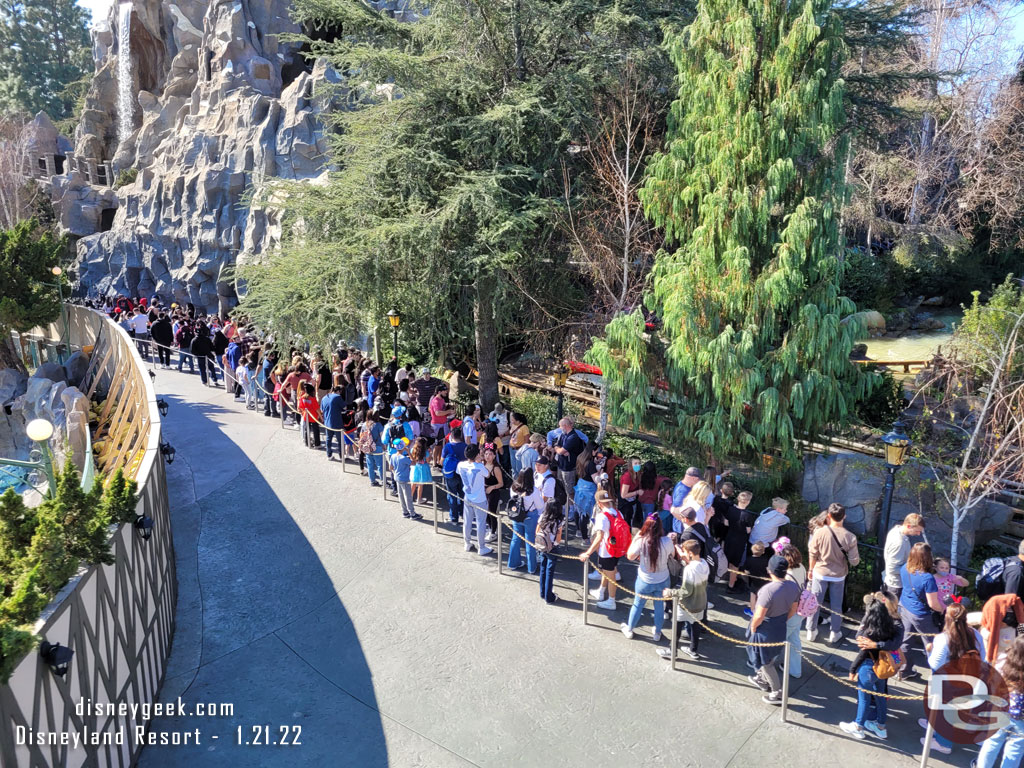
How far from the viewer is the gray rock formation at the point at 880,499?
10.8 meters

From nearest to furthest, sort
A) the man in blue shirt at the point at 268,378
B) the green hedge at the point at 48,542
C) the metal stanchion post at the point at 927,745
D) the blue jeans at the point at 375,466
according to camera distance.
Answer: the green hedge at the point at 48,542 → the metal stanchion post at the point at 927,745 → the blue jeans at the point at 375,466 → the man in blue shirt at the point at 268,378

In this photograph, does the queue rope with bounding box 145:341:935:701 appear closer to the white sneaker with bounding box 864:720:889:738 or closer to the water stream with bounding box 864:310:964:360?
the white sneaker with bounding box 864:720:889:738

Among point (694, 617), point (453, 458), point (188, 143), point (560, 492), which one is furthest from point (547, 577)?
point (188, 143)

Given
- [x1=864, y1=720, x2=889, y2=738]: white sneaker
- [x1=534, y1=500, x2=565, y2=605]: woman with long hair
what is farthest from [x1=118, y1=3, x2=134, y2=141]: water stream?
[x1=864, y1=720, x2=889, y2=738]: white sneaker

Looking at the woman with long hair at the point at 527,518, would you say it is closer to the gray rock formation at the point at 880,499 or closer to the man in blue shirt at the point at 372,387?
the gray rock formation at the point at 880,499

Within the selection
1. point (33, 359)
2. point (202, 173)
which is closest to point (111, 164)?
point (202, 173)

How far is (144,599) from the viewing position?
24.5 ft

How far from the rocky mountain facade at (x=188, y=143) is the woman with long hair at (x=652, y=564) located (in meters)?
24.6

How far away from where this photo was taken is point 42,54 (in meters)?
62.3

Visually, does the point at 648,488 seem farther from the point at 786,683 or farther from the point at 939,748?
the point at 939,748

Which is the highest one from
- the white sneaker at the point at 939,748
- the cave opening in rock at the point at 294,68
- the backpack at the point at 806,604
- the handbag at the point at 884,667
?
the cave opening in rock at the point at 294,68

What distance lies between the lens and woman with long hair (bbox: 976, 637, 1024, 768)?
18.9 feet

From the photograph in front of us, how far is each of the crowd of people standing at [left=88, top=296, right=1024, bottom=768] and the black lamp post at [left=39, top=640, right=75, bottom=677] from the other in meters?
5.24

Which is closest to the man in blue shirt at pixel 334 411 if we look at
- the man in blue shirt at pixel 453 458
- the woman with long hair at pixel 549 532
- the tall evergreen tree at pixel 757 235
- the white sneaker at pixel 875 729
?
the man in blue shirt at pixel 453 458
